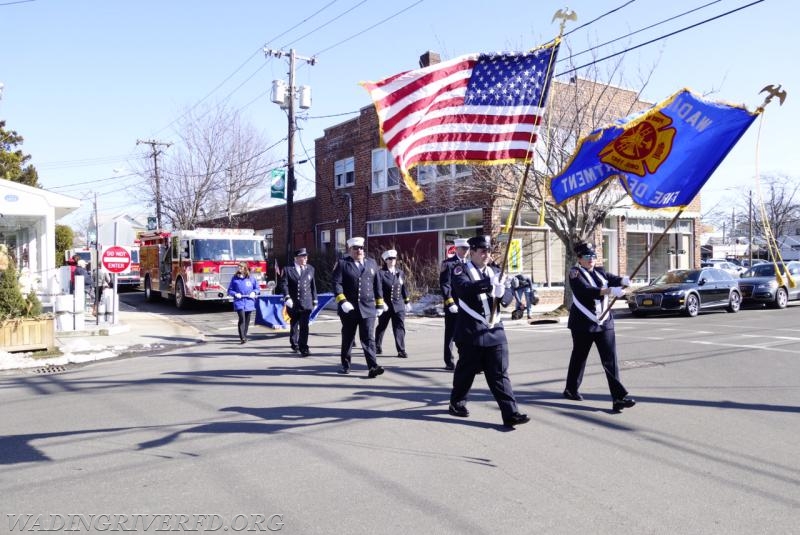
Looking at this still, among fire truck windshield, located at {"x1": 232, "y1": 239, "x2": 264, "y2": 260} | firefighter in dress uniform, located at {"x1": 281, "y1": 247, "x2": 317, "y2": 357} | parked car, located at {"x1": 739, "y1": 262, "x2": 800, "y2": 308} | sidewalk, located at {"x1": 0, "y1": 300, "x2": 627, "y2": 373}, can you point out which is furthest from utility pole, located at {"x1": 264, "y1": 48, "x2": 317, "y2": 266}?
parked car, located at {"x1": 739, "y1": 262, "x2": 800, "y2": 308}

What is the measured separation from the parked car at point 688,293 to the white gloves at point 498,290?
13.9 metres

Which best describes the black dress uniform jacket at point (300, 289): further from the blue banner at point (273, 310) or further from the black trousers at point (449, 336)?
the blue banner at point (273, 310)

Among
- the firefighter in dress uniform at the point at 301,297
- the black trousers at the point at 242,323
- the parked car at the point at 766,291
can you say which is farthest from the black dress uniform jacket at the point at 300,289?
the parked car at the point at 766,291

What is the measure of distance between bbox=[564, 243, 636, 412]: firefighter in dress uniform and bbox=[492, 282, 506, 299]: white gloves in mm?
1432

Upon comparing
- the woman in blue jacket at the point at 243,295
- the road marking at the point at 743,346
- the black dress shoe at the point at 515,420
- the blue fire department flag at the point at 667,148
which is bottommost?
the road marking at the point at 743,346

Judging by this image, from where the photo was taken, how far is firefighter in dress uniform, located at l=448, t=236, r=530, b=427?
607cm

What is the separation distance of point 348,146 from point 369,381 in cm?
2069

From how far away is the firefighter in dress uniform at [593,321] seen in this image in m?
6.71

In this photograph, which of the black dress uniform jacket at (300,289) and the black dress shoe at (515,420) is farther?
the black dress uniform jacket at (300,289)

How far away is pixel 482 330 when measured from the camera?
6.16 meters

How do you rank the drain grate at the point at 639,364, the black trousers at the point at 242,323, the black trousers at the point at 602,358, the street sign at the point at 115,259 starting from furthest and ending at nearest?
the street sign at the point at 115,259 → the black trousers at the point at 242,323 → the drain grate at the point at 639,364 → the black trousers at the point at 602,358

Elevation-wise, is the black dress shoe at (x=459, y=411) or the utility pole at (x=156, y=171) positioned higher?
the utility pole at (x=156, y=171)

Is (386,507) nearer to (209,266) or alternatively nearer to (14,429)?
(14,429)

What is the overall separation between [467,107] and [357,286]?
10.6 feet
